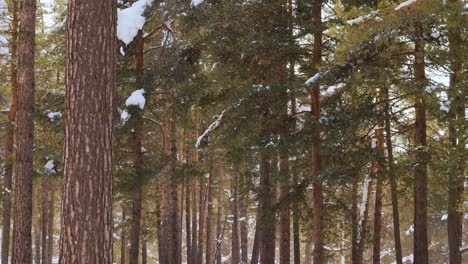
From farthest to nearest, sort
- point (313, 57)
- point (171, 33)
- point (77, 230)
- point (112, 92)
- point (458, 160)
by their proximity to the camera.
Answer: point (171, 33), point (313, 57), point (458, 160), point (112, 92), point (77, 230)

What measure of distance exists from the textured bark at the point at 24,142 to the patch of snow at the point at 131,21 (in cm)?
266

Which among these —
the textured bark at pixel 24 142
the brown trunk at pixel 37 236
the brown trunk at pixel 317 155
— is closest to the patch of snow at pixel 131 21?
the textured bark at pixel 24 142

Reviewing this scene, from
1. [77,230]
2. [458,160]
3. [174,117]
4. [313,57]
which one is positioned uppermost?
[313,57]

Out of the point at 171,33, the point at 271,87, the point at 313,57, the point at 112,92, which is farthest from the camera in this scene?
the point at 171,33

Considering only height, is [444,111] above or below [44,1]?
below

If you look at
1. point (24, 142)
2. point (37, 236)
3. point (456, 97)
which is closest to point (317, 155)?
point (456, 97)

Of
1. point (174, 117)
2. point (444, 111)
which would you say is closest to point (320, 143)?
point (444, 111)

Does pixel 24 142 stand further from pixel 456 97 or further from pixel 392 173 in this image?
pixel 456 97

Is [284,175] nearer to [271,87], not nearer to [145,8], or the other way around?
[271,87]

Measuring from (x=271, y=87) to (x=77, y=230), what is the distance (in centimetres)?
674

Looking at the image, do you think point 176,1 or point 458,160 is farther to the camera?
point 176,1

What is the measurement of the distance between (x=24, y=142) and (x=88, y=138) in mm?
5078

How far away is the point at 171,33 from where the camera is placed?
12.2 metres

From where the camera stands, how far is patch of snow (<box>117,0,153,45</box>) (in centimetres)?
1148
